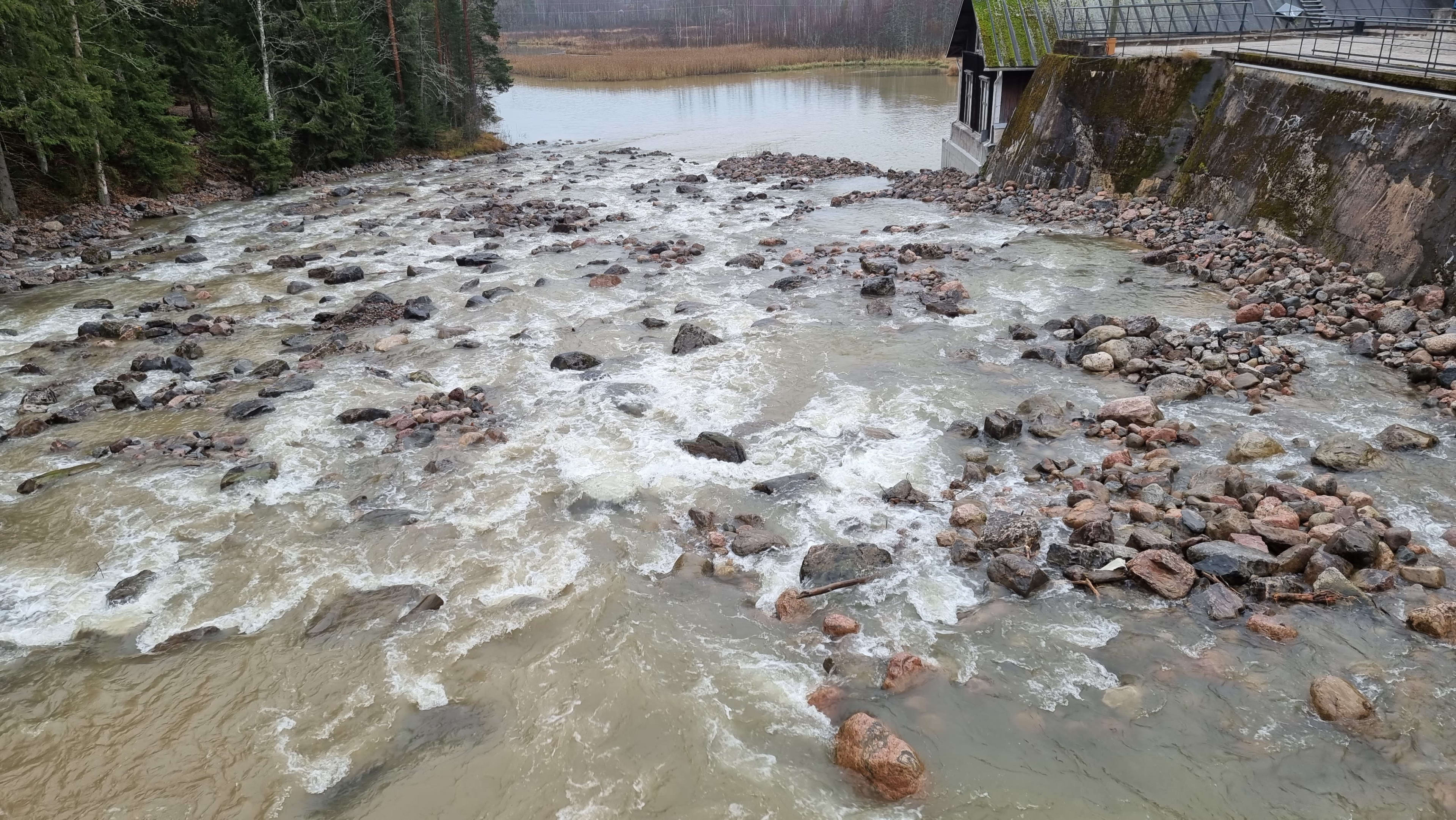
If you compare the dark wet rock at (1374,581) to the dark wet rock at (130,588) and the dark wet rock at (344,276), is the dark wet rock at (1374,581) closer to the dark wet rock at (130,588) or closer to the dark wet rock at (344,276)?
the dark wet rock at (130,588)

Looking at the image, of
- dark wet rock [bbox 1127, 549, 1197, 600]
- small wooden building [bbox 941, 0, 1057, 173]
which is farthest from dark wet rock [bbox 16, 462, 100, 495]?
small wooden building [bbox 941, 0, 1057, 173]

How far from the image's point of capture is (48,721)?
6223 mm

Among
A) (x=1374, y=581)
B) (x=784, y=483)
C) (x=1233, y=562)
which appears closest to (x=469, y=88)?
(x=784, y=483)

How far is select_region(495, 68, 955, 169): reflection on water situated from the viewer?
4003 cm

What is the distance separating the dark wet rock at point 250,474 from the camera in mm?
9508

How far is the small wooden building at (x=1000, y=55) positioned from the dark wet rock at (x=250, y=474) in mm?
25509

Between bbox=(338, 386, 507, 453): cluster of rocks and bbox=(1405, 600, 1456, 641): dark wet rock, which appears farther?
bbox=(338, 386, 507, 453): cluster of rocks

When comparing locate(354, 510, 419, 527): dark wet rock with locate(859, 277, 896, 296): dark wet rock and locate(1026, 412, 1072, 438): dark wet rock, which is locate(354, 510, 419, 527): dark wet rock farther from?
locate(859, 277, 896, 296): dark wet rock

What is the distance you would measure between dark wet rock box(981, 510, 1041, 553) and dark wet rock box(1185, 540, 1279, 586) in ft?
4.29

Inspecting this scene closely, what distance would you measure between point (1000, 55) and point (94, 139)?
1104 inches

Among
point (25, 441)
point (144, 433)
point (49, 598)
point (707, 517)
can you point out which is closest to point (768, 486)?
point (707, 517)

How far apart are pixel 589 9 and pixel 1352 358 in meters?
128

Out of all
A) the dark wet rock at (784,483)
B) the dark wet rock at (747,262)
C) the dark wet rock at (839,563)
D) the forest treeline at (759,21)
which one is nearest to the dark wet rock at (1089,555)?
the dark wet rock at (839,563)

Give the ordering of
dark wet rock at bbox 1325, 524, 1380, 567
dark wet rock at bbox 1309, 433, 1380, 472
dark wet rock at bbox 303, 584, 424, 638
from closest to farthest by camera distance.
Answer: dark wet rock at bbox 1325, 524, 1380, 567, dark wet rock at bbox 303, 584, 424, 638, dark wet rock at bbox 1309, 433, 1380, 472
